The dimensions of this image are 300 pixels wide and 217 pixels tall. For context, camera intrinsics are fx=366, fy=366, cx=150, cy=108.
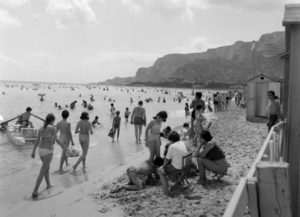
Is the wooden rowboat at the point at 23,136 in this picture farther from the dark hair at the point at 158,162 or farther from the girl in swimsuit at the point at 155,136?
the dark hair at the point at 158,162

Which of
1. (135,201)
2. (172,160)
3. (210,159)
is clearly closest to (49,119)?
(135,201)

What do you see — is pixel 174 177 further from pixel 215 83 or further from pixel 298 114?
pixel 215 83

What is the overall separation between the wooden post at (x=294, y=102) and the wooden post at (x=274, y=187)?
51.7 inches

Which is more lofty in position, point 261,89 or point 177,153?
point 261,89

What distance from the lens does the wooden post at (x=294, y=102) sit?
388 centimetres

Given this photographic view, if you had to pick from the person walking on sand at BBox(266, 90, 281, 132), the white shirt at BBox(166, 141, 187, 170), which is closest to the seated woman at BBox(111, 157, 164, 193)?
the white shirt at BBox(166, 141, 187, 170)

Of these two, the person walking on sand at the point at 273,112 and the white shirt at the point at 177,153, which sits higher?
the person walking on sand at the point at 273,112

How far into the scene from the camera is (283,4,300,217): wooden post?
3875 mm

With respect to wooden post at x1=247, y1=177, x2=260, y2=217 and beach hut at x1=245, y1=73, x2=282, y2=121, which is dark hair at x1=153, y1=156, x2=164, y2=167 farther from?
beach hut at x1=245, y1=73, x2=282, y2=121

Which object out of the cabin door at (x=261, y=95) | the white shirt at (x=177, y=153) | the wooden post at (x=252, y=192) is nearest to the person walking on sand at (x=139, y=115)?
the cabin door at (x=261, y=95)

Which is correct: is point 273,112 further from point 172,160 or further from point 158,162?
point 172,160

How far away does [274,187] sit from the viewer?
8.85 ft

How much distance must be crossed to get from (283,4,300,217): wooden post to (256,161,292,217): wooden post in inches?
51.7

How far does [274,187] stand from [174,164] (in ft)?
11.9
